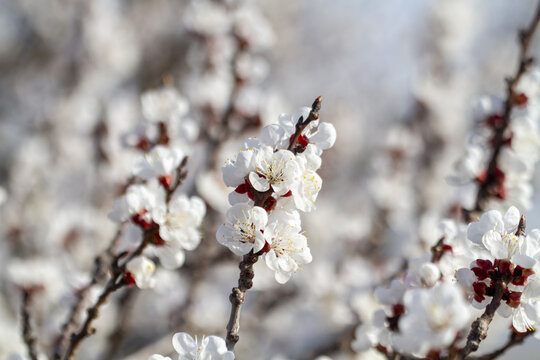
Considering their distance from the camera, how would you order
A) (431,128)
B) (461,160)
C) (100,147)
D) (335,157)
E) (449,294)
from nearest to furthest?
(449,294) → (461,160) → (100,147) → (431,128) → (335,157)

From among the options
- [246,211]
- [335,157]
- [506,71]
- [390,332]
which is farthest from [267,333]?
[506,71]

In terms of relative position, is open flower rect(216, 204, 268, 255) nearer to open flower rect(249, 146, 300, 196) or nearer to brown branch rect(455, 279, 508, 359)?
open flower rect(249, 146, 300, 196)

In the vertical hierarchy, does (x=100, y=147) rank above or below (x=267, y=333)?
above

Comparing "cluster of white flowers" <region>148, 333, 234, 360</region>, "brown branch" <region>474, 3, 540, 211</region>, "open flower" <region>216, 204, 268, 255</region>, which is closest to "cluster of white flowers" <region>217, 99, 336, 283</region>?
"open flower" <region>216, 204, 268, 255</region>

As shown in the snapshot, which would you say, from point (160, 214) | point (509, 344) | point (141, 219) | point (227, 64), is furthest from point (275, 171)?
point (227, 64)

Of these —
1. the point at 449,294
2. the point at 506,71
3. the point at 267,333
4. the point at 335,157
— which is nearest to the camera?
the point at 449,294

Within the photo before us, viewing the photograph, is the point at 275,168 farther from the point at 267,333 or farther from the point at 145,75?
the point at 145,75

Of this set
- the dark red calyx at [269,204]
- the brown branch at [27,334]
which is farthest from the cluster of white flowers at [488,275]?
the brown branch at [27,334]

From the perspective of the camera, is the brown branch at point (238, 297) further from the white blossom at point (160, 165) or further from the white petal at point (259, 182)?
the white blossom at point (160, 165)
